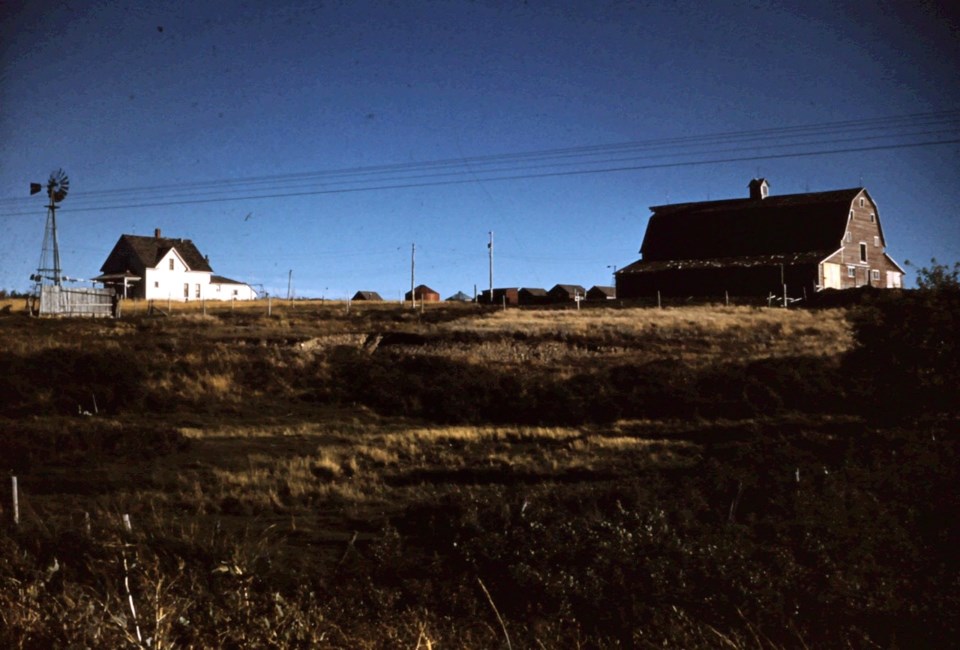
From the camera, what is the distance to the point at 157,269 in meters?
71.7

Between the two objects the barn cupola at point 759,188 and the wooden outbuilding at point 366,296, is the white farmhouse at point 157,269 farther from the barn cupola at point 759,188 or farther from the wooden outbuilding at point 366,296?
the barn cupola at point 759,188

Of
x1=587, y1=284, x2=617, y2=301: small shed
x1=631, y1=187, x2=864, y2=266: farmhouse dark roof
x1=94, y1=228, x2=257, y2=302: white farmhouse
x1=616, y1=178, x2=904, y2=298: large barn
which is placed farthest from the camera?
x1=587, y1=284, x2=617, y2=301: small shed

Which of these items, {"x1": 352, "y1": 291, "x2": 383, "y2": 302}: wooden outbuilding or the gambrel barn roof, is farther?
{"x1": 352, "y1": 291, "x2": 383, "y2": 302}: wooden outbuilding

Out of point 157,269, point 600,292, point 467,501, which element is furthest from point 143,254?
point 467,501

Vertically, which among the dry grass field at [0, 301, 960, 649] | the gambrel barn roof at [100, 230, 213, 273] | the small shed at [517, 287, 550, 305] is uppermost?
the gambrel barn roof at [100, 230, 213, 273]

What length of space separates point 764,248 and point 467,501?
148 feet

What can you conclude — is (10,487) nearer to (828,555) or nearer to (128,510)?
(128,510)

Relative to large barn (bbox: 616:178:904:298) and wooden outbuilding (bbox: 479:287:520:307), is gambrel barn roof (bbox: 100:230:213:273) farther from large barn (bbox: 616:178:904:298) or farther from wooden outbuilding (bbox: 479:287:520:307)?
large barn (bbox: 616:178:904:298)

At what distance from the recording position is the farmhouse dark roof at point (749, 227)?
5200 cm

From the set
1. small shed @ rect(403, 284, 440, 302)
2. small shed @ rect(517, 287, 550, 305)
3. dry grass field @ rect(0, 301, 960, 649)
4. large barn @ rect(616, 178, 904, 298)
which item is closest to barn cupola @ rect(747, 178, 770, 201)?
large barn @ rect(616, 178, 904, 298)

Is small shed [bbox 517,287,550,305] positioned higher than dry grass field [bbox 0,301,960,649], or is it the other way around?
small shed [bbox 517,287,550,305]

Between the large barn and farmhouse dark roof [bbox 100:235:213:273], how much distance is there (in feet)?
147

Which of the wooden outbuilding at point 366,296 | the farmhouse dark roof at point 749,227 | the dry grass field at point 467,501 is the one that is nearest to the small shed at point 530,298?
the farmhouse dark roof at point 749,227

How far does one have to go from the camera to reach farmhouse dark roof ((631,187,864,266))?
2047 inches
